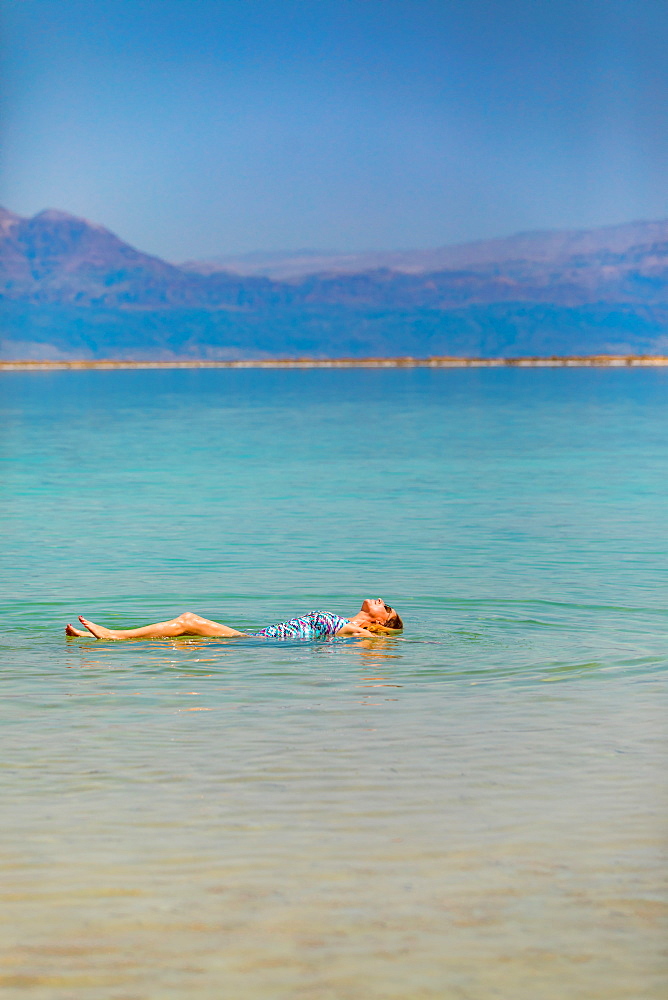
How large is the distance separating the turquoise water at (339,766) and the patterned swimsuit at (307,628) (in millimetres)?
382

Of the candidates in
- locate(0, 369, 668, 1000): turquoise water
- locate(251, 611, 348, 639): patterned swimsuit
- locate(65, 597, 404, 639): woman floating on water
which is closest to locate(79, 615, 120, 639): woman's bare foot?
locate(65, 597, 404, 639): woman floating on water

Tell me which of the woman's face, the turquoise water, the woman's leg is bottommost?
the turquoise water

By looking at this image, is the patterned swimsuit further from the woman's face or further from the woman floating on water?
the woman's face

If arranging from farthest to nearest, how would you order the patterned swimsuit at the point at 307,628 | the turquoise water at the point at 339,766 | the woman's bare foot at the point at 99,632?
the patterned swimsuit at the point at 307,628 < the woman's bare foot at the point at 99,632 < the turquoise water at the point at 339,766

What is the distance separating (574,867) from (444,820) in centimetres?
105

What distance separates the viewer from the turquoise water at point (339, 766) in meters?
6.25

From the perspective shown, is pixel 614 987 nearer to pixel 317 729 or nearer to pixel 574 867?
pixel 574 867

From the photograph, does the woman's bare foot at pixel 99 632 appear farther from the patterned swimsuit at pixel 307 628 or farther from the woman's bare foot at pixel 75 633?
the patterned swimsuit at pixel 307 628

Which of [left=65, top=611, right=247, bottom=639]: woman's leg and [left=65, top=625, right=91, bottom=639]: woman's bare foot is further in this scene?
[left=65, top=611, right=247, bottom=639]: woman's leg

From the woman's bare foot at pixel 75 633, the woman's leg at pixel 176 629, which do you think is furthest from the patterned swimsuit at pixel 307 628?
the woman's bare foot at pixel 75 633

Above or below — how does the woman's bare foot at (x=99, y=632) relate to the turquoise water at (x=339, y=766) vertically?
above

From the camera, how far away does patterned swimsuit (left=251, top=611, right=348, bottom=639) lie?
14.3 meters

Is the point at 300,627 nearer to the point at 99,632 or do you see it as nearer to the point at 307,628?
the point at 307,628

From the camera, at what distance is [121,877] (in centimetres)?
716
